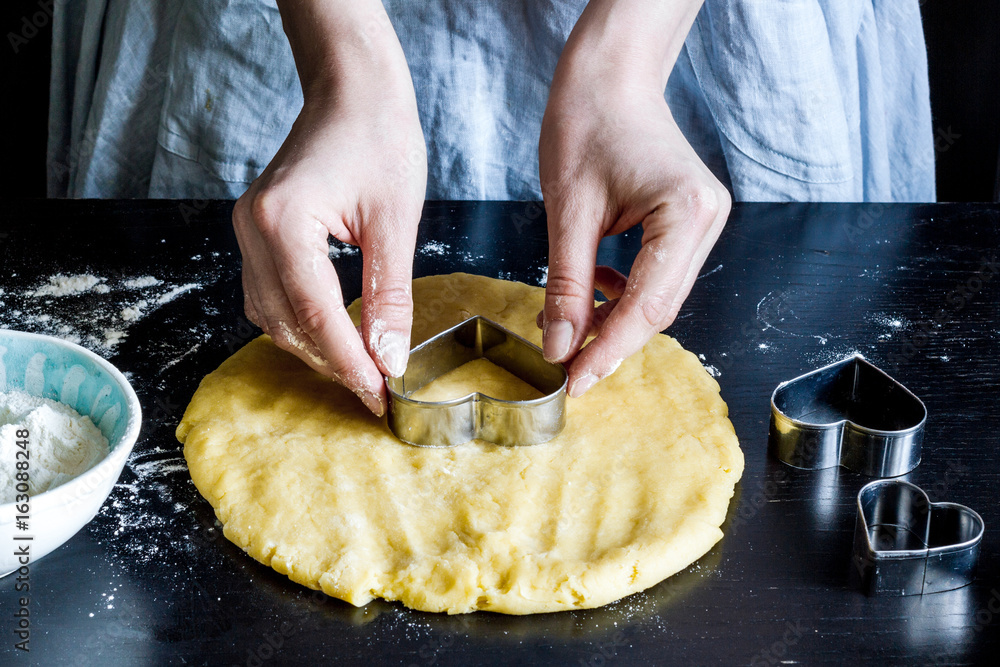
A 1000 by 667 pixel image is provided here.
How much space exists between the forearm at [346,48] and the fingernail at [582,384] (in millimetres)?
589

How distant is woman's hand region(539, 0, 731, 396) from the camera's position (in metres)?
1.23

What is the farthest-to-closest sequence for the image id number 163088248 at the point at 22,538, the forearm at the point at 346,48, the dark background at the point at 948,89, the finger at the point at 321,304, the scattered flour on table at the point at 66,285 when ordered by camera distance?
the dark background at the point at 948,89 → the scattered flour on table at the point at 66,285 → the forearm at the point at 346,48 → the finger at the point at 321,304 → the image id number 163088248 at the point at 22,538

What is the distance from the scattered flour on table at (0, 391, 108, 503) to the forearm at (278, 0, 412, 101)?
0.66 meters

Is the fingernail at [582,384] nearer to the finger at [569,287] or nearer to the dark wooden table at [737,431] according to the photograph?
the finger at [569,287]

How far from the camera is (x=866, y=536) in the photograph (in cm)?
103

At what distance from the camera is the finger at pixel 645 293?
1221 mm

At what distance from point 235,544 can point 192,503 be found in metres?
0.12

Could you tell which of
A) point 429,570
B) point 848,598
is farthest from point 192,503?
point 848,598

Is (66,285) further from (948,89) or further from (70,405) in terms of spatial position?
(948,89)
